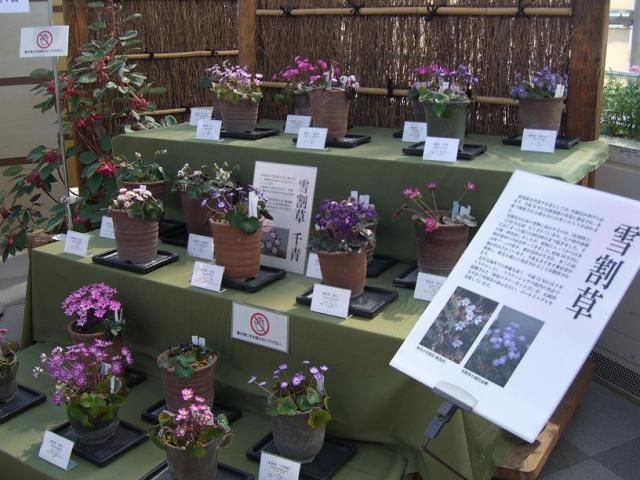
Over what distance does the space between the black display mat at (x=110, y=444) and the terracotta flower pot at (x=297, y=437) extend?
1.42 ft

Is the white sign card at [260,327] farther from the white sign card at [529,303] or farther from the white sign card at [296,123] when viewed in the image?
the white sign card at [296,123]

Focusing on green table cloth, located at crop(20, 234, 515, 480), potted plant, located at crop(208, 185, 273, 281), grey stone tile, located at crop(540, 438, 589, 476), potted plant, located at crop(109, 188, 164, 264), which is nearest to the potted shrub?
green table cloth, located at crop(20, 234, 515, 480)

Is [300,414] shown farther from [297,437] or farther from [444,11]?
[444,11]

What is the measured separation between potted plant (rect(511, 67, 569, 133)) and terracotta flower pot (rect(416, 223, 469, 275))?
20.4 inches

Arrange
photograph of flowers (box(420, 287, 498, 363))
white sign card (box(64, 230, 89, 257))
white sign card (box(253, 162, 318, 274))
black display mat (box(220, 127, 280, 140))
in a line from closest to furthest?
photograph of flowers (box(420, 287, 498, 363))
white sign card (box(253, 162, 318, 274))
white sign card (box(64, 230, 89, 257))
black display mat (box(220, 127, 280, 140))

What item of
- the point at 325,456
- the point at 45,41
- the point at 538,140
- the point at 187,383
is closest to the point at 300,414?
the point at 325,456

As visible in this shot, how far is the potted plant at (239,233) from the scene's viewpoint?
202cm

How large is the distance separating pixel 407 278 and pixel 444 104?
539 mm

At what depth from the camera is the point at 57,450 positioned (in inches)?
73.9

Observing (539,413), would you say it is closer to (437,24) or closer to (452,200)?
(452,200)

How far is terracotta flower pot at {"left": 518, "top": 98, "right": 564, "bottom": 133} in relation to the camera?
218 cm

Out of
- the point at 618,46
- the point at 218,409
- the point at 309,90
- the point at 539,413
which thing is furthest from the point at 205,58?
Result: the point at 618,46

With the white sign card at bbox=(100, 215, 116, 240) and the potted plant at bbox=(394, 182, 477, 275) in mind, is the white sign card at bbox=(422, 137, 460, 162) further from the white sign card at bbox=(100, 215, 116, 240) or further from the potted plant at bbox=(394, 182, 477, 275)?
the white sign card at bbox=(100, 215, 116, 240)

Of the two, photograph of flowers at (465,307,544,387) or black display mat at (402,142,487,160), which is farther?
black display mat at (402,142,487,160)
